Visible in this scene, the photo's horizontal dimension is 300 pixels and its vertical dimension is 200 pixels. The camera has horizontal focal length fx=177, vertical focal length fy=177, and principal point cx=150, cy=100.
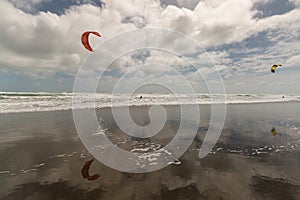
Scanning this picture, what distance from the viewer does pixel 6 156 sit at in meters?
8.00

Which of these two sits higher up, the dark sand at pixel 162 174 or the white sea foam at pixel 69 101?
the white sea foam at pixel 69 101

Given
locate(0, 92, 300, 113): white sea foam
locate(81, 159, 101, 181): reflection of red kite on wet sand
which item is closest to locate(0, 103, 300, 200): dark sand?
locate(81, 159, 101, 181): reflection of red kite on wet sand

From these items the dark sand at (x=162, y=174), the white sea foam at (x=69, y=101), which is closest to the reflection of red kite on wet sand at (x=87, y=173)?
the dark sand at (x=162, y=174)

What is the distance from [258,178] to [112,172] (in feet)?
16.6

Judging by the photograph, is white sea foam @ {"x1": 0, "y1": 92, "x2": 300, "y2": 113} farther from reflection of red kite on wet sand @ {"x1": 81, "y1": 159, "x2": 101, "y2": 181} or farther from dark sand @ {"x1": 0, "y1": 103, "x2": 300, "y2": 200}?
reflection of red kite on wet sand @ {"x1": 81, "y1": 159, "x2": 101, "y2": 181}

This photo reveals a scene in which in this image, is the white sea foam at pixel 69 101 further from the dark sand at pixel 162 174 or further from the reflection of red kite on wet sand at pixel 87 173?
the reflection of red kite on wet sand at pixel 87 173

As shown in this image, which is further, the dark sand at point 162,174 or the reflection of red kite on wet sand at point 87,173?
the reflection of red kite on wet sand at point 87,173

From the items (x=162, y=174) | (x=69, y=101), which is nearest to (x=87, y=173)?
(x=162, y=174)

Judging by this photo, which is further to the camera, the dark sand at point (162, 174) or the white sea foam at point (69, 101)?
the white sea foam at point (69, 101)

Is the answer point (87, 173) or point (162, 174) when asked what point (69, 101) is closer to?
point (87, 173)

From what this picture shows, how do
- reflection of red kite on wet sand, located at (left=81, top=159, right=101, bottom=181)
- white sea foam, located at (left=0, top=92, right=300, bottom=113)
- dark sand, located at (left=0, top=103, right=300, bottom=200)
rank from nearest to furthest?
dark sand, located at (left=0, top=103, right=300, bottom=200), reflection of red kite on wet sand, located at (left=81, top=159, right=101, bottom=181), white sea foam, located at (left=0, top=92, right=300, bottom=113)

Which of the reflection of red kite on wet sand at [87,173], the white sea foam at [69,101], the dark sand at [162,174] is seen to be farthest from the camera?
the white sea foam at [69,101]

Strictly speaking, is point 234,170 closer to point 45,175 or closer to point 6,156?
point 45,175

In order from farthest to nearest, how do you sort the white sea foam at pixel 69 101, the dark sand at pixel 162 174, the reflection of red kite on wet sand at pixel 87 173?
the white sea foam at pixel 69 101 < the reflection of red kite on wet sand at pixel 87 173 < the dark sand at pixel 162 174
